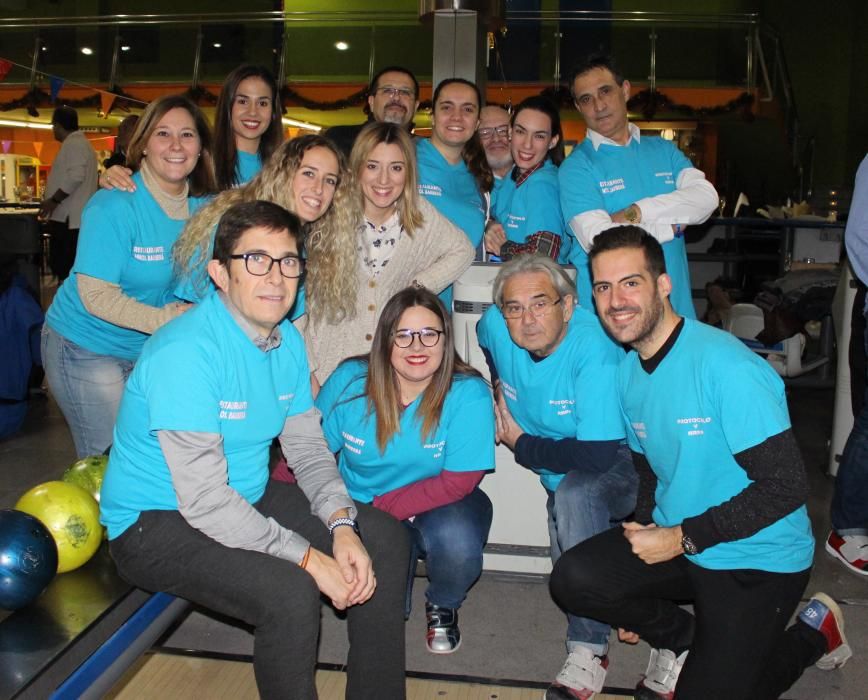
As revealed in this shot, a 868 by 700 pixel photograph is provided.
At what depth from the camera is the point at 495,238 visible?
3.30 m

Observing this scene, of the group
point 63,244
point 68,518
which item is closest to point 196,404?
point 68,518

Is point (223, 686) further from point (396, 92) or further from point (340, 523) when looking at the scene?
point (396, 92)

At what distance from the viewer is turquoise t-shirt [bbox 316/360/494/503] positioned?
2.59m

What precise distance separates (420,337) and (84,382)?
3.67 ft

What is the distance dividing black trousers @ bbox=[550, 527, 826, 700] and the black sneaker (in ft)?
1.58

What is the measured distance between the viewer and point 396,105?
350cm

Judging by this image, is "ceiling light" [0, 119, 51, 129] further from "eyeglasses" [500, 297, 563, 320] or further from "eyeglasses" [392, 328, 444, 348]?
"eyeglasses" [500, 297, 563, 320]

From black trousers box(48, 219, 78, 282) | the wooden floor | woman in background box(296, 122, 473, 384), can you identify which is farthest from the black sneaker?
black trousers box(48, 219, 78, 282)

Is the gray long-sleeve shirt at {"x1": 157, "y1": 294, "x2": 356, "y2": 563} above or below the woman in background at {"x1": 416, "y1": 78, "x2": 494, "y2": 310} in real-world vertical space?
below

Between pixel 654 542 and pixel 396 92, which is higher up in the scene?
pixel 396 92

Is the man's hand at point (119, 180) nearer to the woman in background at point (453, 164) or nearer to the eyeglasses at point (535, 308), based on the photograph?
the woman in background at point (453, 164)

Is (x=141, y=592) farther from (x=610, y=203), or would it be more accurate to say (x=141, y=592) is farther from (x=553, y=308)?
(x=610, y=203)

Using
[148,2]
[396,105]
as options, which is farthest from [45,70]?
[396,105]

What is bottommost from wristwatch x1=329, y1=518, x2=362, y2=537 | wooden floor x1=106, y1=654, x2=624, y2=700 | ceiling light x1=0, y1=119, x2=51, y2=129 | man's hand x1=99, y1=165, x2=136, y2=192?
wooden floor x1=106, y1=654, x2=624, y2=700
